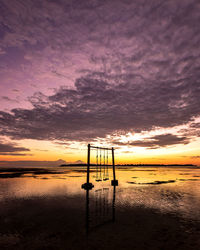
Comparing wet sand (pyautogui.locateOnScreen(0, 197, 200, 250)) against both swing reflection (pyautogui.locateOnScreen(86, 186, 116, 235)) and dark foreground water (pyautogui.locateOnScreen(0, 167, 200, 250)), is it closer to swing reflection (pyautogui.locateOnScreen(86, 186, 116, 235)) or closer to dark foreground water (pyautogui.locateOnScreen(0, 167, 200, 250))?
dark foreground water (pyautogui.locateOnScreen(0, 167, 200, 250))

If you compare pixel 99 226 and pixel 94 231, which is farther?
pixel 99 226

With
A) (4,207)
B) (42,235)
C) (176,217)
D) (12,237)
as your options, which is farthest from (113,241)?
(4,207)

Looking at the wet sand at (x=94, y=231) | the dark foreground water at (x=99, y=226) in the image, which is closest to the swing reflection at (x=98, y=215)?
the dark foreground water at (x=99, y=226)

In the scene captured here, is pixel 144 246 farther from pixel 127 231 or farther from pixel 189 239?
pixel 189 239

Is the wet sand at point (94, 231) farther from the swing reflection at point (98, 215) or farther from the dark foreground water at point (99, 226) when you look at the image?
the swing reflection at point (98, 215)

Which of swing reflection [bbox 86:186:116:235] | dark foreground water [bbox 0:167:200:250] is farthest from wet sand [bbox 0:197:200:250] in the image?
Result: swing reflection [bbox 86:186:116:235]

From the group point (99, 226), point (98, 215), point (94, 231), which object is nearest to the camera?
point (94, 231)

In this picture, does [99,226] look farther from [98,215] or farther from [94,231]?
[98,215]

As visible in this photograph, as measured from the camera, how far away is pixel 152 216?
12.2 m

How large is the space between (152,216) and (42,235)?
300 inches

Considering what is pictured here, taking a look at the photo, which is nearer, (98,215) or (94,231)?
(94,231)

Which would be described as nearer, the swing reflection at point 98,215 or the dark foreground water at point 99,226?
the dark foreground water at point 99,226

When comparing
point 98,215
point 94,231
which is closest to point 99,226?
point 94,231

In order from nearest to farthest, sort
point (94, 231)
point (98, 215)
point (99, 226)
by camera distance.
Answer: point (94, 231) < point (99, 226) < point (98, 215)
